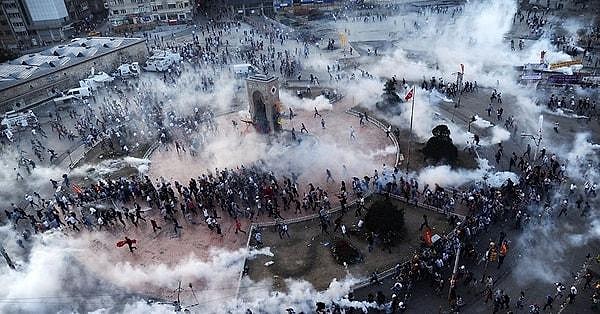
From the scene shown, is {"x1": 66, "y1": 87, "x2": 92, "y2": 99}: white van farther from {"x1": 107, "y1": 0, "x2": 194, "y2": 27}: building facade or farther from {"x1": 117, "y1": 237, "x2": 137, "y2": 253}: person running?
{"x1": 107, "y1": 0, "x2": 194, "y2": 27}: building facade

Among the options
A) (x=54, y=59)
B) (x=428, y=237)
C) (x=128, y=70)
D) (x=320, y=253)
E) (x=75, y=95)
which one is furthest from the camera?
(x=128, y=70)

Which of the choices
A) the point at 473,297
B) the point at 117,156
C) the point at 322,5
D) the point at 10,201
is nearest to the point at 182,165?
the point at 117,156

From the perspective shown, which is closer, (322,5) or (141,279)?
(141,279)

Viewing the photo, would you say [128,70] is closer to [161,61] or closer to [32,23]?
[161,61]

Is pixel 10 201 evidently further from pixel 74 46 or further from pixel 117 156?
pixel 74 46

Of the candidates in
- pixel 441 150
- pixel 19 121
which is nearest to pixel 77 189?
pixel 19 121

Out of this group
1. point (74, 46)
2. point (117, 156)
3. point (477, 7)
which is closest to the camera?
point (117, 156)
